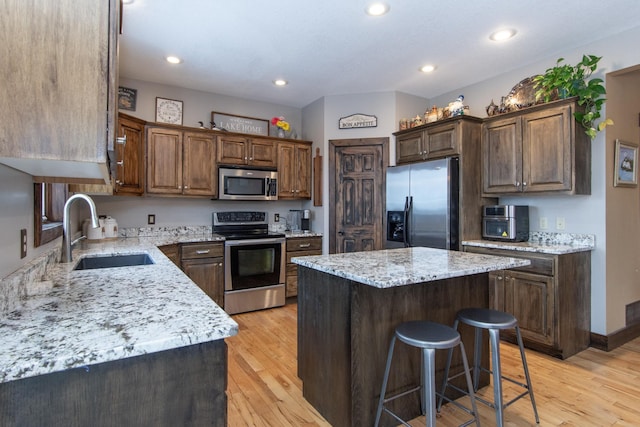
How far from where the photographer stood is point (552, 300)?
9.05 feet

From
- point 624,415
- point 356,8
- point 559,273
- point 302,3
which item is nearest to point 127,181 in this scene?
point 302,3

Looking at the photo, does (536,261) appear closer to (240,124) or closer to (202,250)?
(202,250)

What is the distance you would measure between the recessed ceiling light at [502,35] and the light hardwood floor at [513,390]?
267cm

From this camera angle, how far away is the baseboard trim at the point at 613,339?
9.39ft

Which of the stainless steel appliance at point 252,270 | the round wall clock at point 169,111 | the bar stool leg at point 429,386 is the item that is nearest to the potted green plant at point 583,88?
the bar stool leg at point 429,386

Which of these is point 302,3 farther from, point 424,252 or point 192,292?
Result: point 192,292

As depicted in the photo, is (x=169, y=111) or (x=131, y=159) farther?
(x=169, y=111)

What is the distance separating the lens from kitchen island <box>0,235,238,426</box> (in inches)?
28.7

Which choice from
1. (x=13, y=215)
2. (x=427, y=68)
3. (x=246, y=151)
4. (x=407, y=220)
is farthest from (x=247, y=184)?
(x=13, y=215)

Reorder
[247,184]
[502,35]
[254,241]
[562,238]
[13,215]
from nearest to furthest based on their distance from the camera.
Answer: [13,215]
[502,35]
[562,238]
[254,241]
[247,184]

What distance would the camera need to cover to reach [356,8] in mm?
2463

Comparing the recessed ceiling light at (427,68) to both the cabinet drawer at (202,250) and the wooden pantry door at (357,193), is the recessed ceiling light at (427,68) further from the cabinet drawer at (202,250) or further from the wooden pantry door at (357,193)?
the cabinet drawer at (202,250)

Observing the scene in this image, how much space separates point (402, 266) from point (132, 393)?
4.42 feet

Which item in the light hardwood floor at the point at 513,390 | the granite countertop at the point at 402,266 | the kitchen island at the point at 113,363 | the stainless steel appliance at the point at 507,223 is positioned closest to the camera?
the kitchen island at the point at 113,363
